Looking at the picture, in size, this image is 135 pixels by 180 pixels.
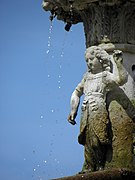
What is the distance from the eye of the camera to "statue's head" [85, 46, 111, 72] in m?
9.45

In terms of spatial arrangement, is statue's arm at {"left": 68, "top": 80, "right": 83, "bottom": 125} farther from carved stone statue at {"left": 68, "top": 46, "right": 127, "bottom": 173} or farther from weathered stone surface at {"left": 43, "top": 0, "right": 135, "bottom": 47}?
weathered stone surface at {"left": 43, "top": 0, "right": 135, "bottom": 47}

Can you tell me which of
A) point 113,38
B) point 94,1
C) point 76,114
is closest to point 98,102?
point 76,114

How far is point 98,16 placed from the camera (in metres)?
9.97

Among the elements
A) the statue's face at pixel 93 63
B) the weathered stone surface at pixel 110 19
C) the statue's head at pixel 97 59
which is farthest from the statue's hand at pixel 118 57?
the weathered stone surface at pixel 110 19

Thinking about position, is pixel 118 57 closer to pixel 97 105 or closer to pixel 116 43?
pixel 116 43

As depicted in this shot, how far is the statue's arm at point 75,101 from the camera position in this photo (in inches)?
382

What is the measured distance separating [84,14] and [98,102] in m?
1.95

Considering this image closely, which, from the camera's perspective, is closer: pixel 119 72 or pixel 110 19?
pixel 119 72

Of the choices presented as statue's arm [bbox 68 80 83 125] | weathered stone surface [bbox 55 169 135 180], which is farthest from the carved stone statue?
weathered stone surface [bbox 55 169 135 180]

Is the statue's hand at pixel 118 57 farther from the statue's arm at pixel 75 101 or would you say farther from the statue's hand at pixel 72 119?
the statue's hand at pixel 72 119

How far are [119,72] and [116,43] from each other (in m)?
0.81

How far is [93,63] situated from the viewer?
945cm

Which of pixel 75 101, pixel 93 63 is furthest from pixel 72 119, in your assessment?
pixel 93 63

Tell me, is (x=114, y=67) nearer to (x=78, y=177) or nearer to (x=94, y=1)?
(x=94, y=1)
